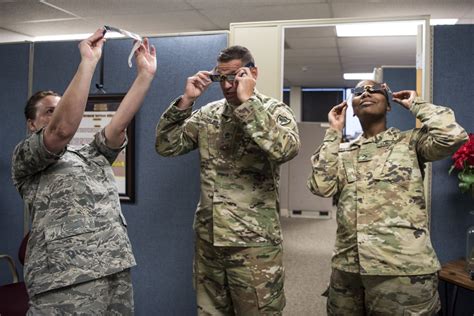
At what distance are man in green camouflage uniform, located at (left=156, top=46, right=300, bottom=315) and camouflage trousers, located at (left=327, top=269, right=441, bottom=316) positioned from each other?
26 cm

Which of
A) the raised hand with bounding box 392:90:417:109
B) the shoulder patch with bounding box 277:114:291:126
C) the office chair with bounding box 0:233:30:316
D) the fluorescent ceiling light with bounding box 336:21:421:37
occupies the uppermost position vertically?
the fluorescent ceiling light with bounding box 336:21:421:37

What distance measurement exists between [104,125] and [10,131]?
67cm

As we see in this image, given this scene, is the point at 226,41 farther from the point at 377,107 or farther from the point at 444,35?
the point at 444,35

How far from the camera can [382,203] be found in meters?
1.47

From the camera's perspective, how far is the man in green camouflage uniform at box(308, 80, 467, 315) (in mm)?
1415

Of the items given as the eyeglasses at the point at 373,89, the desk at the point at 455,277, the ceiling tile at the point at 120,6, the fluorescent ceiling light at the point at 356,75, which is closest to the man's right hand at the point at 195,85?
the eyeglasses at the point at 373,89

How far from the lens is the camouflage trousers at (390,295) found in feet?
4.61

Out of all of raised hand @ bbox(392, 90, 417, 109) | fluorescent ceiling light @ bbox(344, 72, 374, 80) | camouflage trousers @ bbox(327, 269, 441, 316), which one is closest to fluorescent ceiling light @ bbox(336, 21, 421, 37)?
fluorescent ceiling light @ bbox(344, 72, 374, 80)

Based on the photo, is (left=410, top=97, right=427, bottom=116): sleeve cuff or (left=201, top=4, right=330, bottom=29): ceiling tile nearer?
(left=410, top=97, right=427, bottom=116): sleeve cuff

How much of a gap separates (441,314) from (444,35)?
1275 millimetres

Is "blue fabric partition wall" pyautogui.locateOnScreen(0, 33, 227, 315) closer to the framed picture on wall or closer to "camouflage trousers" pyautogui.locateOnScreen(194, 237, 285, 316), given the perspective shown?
the framed picture on wall

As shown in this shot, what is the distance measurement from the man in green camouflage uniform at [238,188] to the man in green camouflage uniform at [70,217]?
314mm

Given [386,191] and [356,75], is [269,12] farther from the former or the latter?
[356,75]

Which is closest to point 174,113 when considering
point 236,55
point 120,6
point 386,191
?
point 236,55
